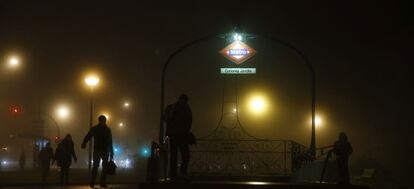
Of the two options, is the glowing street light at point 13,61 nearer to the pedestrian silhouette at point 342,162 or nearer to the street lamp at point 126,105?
the pedestrian silhouette at point 342,162

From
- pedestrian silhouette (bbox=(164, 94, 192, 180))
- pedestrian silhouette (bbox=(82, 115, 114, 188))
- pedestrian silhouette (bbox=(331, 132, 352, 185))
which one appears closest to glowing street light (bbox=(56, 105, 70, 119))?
pedestrian silhouette (bbox=(82, 115, 114, 188))

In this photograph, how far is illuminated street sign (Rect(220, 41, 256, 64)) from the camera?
32312 mm

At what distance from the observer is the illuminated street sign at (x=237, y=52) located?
3231 cm

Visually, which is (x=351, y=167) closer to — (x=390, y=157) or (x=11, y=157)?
(x=390, y=157)

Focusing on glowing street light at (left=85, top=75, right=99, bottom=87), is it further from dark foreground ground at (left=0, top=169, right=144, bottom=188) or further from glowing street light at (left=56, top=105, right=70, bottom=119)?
glowing street light at (left=56, top=105, right=70, bottom=119)

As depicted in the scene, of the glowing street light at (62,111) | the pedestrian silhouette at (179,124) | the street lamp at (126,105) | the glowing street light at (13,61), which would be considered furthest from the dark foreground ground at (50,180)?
the street lamp at (126,105)

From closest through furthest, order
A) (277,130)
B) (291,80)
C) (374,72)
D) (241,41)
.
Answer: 1. (241,41)
2. (374,72)
3. (277,130)
4. (291,80)

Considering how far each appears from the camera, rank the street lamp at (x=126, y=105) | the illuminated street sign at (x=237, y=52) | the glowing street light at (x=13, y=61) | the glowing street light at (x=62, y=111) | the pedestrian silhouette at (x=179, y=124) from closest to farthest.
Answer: the pedestrian silhouette at (x=179, y=124), the illuminated street sign at (x=237, y=52), the glowing street light at (x=13, y=61), the glowing street light at (x=62, y=111), the street lamp at (x=126, y=105)

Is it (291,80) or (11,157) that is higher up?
(291,80)

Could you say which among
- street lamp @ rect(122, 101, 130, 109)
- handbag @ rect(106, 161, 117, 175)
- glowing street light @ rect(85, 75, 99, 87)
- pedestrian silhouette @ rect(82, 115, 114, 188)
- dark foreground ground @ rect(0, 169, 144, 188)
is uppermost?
street lamp @ rect(122, 101, 130, 109)

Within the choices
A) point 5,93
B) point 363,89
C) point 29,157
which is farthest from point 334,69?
point 29,157

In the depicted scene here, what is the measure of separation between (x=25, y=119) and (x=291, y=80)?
40483 millimetres

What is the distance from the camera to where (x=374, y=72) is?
54.1 meters

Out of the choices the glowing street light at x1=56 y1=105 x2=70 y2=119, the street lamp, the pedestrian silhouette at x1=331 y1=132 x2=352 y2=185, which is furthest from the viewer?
the street lamp
